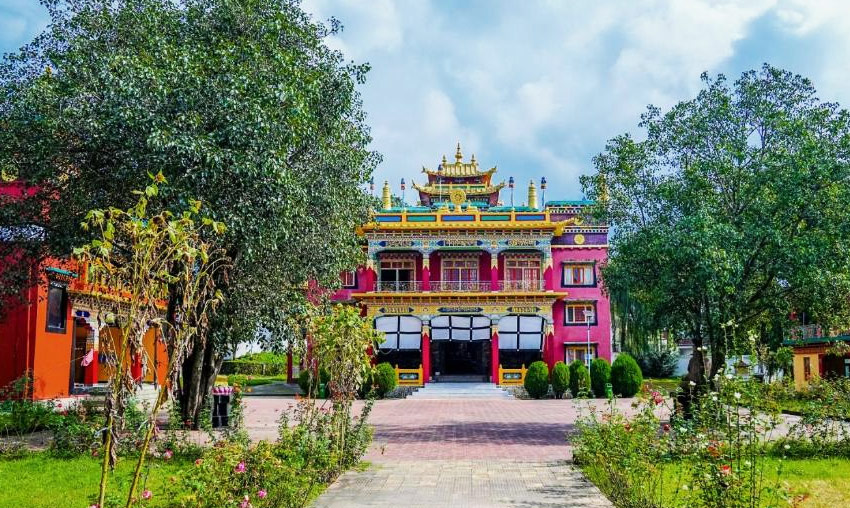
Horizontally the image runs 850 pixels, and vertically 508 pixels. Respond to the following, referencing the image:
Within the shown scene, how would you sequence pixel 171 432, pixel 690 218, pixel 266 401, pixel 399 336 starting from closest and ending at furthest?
pixel 171 432 < pixel 690 218 < pixel 266 401 < pixel 399 336

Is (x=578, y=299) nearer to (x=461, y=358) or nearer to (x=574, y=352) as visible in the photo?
(x=574, y=352)

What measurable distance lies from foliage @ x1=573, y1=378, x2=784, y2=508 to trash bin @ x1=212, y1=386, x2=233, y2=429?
9.66 m

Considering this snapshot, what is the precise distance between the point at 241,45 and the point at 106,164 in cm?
343

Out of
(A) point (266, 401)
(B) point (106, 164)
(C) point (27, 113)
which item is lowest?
(A) point (266, 401)

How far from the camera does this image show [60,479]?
9969 millimetres

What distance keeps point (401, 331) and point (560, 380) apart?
9.80 meters

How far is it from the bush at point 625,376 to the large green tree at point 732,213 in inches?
470

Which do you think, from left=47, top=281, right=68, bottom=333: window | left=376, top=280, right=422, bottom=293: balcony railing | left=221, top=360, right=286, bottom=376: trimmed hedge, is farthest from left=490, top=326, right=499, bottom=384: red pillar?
left=47, top=281, right=68, bottom=333: window

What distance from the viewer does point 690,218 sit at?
14.6m

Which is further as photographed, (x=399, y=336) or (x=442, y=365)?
(x=442, y=365)

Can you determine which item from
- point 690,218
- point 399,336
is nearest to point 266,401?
point 399,336

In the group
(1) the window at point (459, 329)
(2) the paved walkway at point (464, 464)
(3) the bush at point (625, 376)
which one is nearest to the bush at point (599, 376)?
(3) the bush at point (625, 376)

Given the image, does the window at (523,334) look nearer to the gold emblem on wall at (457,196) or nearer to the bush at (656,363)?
the gold emblem on wall at (457,196)

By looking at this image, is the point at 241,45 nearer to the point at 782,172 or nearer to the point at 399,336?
the point at 782,172
